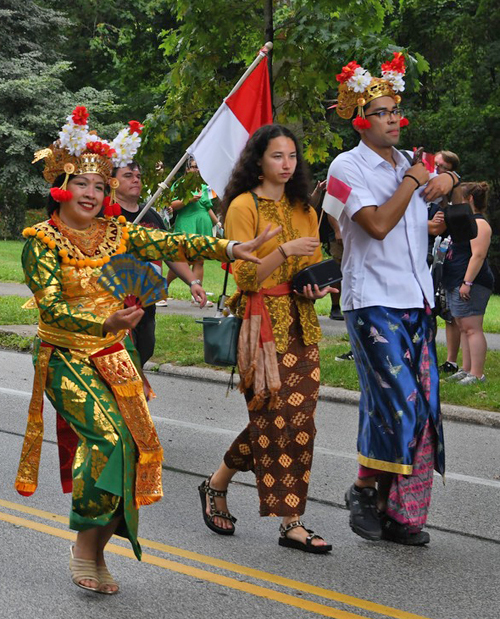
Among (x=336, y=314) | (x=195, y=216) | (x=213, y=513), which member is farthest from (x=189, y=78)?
(x=213, y=513)

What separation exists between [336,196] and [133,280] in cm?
131

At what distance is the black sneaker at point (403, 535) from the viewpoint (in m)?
5.36

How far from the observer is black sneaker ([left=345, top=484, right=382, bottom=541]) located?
5.36 m

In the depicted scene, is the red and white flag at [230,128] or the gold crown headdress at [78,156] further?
the red and white flag at [230,128]

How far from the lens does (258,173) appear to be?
5.43 m

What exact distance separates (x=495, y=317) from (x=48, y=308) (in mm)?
13295

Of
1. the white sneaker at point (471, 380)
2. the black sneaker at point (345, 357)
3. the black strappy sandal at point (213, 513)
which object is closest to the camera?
the black strappy sandal at point (213, 513)

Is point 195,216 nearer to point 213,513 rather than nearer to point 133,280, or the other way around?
point 213,513

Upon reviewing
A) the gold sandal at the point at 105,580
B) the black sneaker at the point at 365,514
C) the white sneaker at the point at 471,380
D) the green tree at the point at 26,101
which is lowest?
the gold sandal at the point at 105,580

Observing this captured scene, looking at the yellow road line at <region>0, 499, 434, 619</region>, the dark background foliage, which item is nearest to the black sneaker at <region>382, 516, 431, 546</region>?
the yellow road line at <region>0, 499, 434, 619</region>

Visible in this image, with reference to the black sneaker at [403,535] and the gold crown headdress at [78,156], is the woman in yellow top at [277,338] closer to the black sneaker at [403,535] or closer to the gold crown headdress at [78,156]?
the black sneaker at [403,535]

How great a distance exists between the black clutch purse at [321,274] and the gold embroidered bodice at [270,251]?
11 cm

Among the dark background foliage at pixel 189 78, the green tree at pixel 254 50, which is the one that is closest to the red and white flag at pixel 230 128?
the green tree at pixel 254 50

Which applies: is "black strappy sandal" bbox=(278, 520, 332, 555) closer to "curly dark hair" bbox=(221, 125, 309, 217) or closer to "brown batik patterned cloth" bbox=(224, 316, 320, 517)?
"brown batik patterned cloth" bbox=(224, 316, 320, 517)
